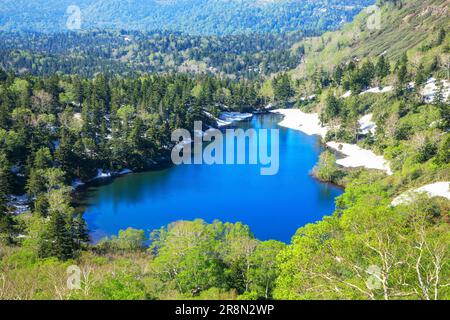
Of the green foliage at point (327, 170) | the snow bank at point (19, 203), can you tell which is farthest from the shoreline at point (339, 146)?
the snow bank at point (19, 203)

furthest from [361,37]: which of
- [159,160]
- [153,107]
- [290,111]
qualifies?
[159,160]

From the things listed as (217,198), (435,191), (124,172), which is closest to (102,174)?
(124,172)

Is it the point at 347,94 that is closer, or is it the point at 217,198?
the point at 217,198

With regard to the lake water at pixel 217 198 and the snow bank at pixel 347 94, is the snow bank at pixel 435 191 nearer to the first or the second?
the lake water at pixel 217 198

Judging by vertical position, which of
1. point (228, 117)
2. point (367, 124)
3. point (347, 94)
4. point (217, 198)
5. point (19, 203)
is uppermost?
point (347, 94)

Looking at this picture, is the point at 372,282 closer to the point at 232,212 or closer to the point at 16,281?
the point at 16,281

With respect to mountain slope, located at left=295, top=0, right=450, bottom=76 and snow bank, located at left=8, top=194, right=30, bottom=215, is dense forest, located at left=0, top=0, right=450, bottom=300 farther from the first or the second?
mountain slope, located at left=295, top=0, right=450, bottom=76

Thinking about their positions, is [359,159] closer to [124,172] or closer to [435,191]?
[435,191]
